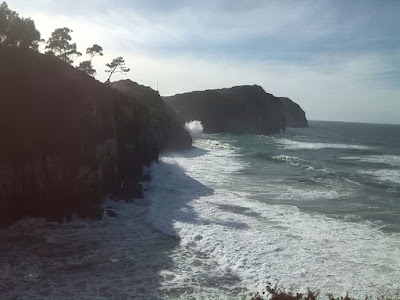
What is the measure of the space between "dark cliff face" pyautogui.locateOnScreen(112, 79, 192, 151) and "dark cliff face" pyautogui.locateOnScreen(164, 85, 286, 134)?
2501 inches

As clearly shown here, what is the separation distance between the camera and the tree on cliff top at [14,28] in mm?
38406

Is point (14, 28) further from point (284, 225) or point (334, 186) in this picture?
point (334, 186)

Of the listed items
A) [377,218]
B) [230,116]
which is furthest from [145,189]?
[230,116]

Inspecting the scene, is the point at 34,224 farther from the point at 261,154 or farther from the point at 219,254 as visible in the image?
the point at 261,154

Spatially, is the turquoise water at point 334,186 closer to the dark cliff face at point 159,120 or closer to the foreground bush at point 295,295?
the foreground bush at point 295,295

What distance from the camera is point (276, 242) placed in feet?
69.1

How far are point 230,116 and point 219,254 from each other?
126617 millimetres

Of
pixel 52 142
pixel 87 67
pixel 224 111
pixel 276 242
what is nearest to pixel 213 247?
pixel 276 242

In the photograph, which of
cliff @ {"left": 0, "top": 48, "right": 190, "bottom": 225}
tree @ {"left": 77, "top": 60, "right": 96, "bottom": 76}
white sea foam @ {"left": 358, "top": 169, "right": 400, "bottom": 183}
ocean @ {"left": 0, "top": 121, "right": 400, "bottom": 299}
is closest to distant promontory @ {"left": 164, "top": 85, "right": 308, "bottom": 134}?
tree @ {"left": 77, "top": 60, "right": 96, "bottom": 76}

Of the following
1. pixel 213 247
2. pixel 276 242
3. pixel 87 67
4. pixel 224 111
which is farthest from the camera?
pixel 224 111

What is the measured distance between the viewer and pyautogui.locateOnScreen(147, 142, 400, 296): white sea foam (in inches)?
670

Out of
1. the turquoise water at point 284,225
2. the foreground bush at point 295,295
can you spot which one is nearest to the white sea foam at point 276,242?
the turquoise water at point 284,225

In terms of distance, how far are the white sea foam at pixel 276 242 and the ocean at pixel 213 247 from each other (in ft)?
0.22

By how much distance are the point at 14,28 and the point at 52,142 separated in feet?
68.9
